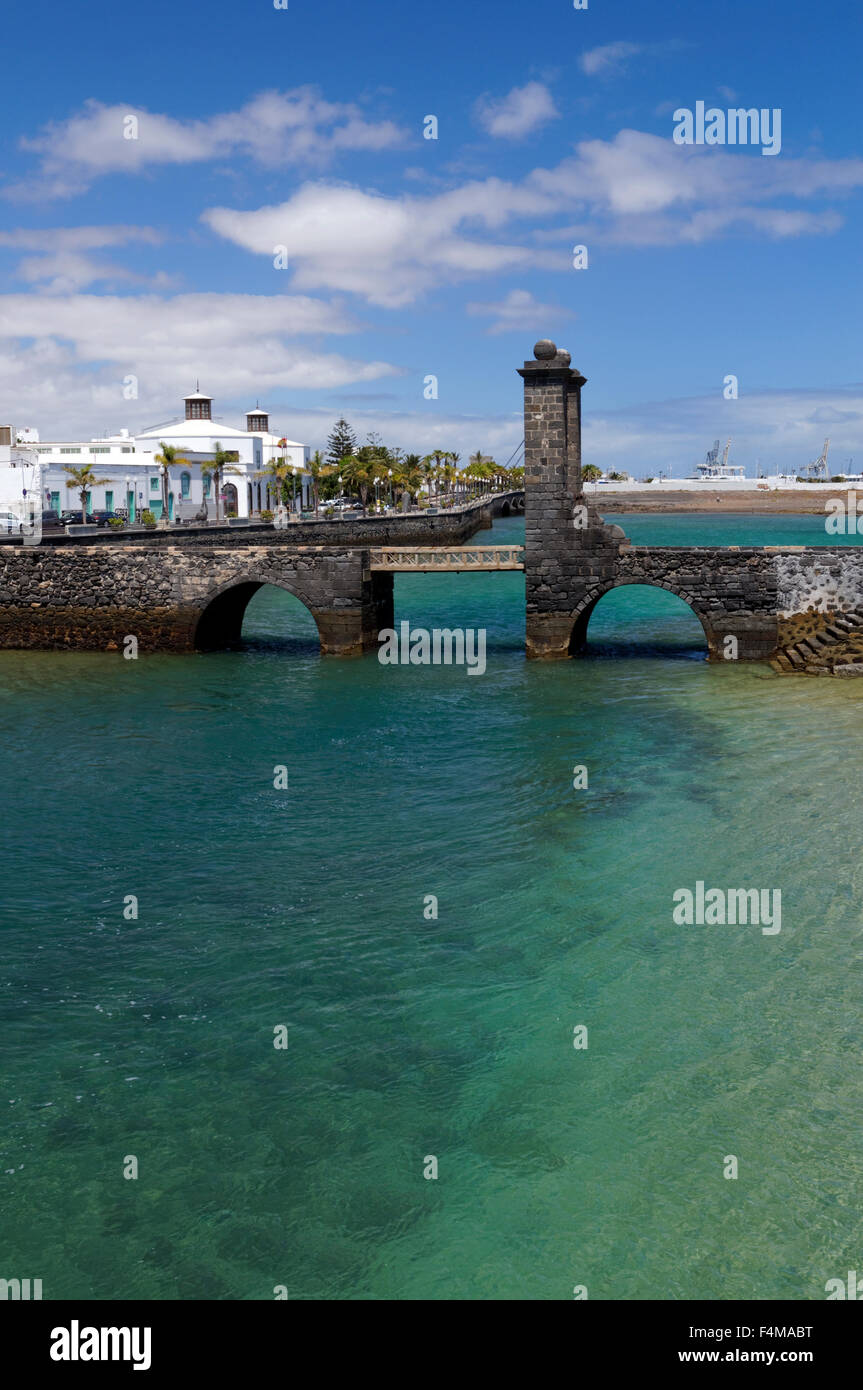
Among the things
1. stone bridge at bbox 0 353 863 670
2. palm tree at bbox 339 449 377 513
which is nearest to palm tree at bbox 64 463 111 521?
stone bridge at bbox 0 353 863 670

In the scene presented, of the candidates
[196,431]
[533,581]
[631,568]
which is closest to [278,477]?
[196,431]

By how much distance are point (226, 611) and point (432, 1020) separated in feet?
89.8

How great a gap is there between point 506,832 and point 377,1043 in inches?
258

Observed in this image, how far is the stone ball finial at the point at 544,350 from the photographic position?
102ft

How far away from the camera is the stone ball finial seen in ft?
102

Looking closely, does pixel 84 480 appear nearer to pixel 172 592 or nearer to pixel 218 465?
pixel 218 465

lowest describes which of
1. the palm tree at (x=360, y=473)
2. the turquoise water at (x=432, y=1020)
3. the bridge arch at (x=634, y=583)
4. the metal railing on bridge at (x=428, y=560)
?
the turquoise water at (x=432, y=1020)

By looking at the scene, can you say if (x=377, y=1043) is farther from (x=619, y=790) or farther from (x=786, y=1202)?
(x=619, y=790)

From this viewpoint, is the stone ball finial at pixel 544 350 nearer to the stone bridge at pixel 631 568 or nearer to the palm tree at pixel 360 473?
the stone bridge at pixel 631 568

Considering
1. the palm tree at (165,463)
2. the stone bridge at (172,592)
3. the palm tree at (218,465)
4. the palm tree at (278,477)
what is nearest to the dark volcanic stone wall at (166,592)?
the stone bridge at (172,592)

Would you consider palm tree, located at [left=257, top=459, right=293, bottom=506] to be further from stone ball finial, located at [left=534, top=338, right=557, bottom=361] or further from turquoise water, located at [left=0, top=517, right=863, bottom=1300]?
turquoise water, located at [left=0, top=517, right=863, bottom=1300]

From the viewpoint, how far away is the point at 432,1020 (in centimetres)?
1177
